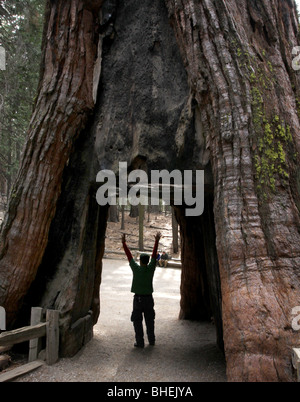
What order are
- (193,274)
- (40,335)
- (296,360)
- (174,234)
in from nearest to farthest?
(296,360) → (40,335) → (193,274) → (174,234)

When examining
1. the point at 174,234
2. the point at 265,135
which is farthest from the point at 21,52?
the point at 174,234

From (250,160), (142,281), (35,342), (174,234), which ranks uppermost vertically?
(250,160)

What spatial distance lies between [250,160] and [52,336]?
382 centimetres

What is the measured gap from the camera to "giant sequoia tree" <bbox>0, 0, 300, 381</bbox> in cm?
381

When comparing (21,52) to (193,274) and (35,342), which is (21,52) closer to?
(193,274)

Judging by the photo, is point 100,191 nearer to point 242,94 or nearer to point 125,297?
point 242,94

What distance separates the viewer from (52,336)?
16.7ft

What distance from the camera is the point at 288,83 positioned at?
4879mm

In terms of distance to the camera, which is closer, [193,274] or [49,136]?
[49,136]

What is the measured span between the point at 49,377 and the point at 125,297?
663 cm

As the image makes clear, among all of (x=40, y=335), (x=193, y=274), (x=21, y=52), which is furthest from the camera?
(x=21, y=52)

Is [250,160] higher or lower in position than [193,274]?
higher

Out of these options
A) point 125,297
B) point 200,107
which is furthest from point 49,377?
point 125,297
